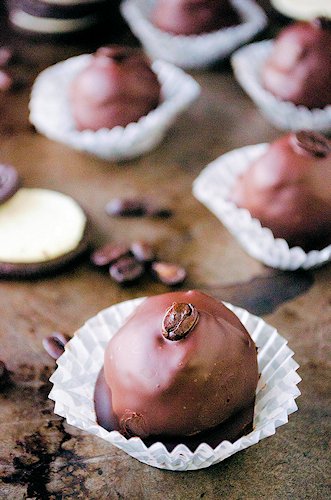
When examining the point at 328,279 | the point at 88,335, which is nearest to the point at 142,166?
the point at 328,279

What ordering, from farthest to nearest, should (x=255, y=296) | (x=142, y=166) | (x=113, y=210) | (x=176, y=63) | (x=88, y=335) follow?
(x=176, y=63) < (x=142, y=166) < (x=113, y=210) < (x=255, y=296) < (x=88, y=335)

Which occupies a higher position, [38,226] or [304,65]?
[304,65]

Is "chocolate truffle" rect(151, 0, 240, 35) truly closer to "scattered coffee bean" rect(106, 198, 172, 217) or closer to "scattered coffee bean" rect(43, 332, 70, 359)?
"scattered coffee bean" rect(106, 198, 172, 217)

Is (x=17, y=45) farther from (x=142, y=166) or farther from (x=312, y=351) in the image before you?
(x=312, y=351)

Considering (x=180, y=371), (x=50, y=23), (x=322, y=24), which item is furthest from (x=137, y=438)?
(x=50, y=23)

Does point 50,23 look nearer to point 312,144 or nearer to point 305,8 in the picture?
point 305,8

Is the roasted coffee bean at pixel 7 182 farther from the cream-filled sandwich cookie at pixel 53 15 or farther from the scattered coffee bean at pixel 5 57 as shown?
the cream-filled sandwich cookie at pixel 53 15

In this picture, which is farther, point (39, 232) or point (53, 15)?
point (53, 15)
